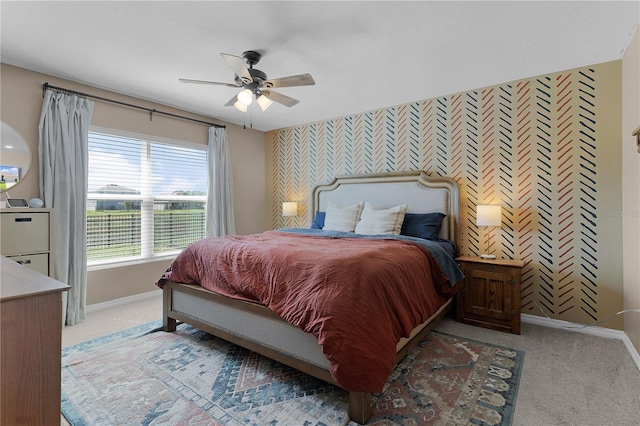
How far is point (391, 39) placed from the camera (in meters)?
2.42

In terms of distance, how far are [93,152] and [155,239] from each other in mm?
1260

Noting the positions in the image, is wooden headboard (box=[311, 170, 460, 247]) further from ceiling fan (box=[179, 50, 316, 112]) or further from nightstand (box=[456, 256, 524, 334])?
ceiling fan (box=[179, 50, 316, 112])

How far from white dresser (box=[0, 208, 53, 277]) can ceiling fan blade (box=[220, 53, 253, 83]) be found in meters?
2.14

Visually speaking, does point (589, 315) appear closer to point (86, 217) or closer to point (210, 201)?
point (210, 201)

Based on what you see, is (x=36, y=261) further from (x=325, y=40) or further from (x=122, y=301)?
(x=325, y=40)

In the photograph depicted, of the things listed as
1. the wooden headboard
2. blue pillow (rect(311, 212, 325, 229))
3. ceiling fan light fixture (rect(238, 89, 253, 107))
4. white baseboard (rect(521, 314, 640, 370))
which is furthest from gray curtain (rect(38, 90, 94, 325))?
white baseboard (rect(521, 314, 640, 370))

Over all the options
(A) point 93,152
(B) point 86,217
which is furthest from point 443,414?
(A) point 93,152

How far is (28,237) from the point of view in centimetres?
263

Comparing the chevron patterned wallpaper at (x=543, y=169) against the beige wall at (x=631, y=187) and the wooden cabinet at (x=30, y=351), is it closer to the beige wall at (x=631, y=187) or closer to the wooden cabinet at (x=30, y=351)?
the beige wall at (x=631, y=187)

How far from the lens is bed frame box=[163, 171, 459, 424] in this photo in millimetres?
1841

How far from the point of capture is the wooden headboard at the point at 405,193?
3.54 metres

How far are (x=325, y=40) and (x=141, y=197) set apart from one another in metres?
3.00

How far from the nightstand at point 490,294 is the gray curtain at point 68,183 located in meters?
3.89

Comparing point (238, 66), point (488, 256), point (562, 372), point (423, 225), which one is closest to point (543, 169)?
point (488, 256)
